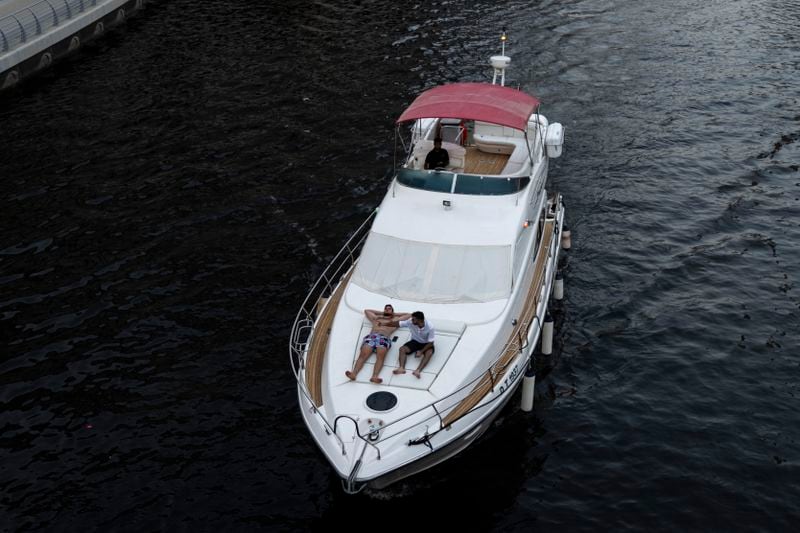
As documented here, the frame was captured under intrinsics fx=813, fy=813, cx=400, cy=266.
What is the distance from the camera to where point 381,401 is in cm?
1770

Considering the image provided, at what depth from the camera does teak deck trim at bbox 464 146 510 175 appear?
87.8ft

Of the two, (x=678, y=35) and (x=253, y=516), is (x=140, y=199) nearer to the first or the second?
(x=253, y=516)

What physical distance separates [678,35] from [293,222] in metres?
29.7

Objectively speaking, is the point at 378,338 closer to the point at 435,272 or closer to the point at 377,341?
the point at 377,341

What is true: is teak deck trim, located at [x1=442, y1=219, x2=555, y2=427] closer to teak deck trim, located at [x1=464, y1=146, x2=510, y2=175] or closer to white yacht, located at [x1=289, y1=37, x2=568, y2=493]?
white yacht, located at [x1=289, y1=37, x2=568, y2=493]

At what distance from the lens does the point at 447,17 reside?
5194 cm

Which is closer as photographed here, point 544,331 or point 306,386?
point 306,386

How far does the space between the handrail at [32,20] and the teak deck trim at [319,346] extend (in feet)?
98.8

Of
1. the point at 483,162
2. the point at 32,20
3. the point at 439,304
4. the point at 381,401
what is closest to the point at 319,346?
the point at 381,401

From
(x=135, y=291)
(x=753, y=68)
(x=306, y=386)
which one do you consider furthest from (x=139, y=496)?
(x=753, y=68)

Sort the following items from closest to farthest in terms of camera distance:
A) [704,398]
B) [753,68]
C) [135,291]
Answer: [704,398], [135,291], [753,68]

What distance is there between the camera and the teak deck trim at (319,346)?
1869 cm

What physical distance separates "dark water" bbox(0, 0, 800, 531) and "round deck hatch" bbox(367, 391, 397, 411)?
211 cm

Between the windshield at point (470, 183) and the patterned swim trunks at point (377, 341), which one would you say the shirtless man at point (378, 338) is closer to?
the patterned swim trunks at point (377, 341)
